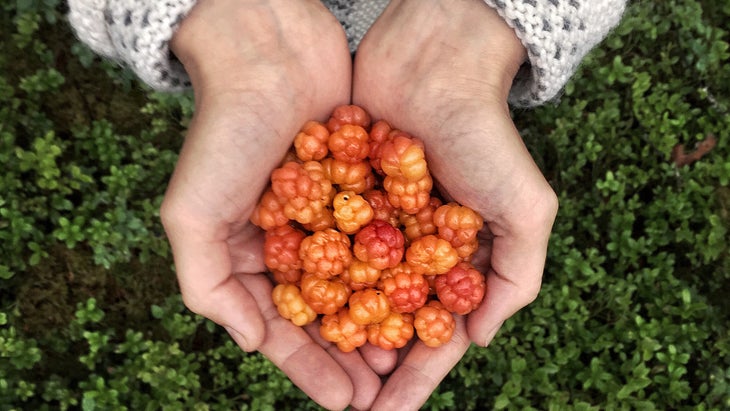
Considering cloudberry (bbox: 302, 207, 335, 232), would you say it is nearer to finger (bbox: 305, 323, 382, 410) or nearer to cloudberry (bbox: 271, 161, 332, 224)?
cloudberry (bbox: 271, 161, 332, 224)

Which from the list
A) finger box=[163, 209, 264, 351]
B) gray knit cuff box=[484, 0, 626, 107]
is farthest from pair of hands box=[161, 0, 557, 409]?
gray knit cuff box=[484, 0, 626, 107]

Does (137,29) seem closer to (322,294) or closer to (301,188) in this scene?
(301,188)

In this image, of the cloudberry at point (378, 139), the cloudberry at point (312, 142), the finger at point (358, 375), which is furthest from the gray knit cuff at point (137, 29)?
the finger at point (358, 375)

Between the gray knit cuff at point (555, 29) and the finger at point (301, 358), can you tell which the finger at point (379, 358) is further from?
the gray knit cuff at point (555, 29)

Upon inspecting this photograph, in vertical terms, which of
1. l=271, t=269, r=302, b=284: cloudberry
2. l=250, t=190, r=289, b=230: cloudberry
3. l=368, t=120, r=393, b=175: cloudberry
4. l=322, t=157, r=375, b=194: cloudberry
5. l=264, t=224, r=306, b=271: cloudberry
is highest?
l=368, t=120, r=393, b=175: cloudberry

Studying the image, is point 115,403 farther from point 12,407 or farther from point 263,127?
point 263,127

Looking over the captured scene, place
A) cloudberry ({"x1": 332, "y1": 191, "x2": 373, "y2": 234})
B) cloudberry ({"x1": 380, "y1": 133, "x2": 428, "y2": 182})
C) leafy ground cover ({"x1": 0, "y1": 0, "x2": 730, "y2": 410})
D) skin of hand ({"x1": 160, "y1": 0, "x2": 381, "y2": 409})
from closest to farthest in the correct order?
skin of hand ({"x1": 160, "y1": 0, "x2": 381, "y2": 409}) < cloudberry ({"x1": 380, "y1": 133, "x2": 428, "y2": 182}) < cloudberry ({"x1": 332, "y1": 191, "x2": 373, "y2": 234}) < leafy ground cover ({"x1": 0, "y1": 0, "x2": 730, "y2": 410})

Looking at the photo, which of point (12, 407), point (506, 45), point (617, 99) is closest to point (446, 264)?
point (506, 45)
